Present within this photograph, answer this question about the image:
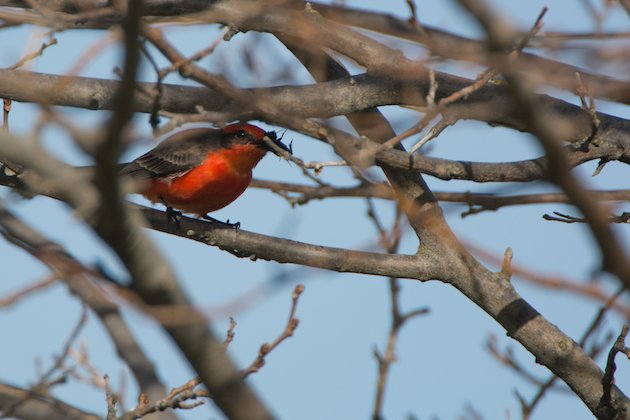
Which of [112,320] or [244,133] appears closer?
[112,320]

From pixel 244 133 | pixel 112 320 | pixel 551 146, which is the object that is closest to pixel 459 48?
pixel 551 146

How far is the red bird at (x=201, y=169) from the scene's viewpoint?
652 centimetres

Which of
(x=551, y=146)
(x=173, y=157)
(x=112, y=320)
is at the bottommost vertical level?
(x=551, y=146)

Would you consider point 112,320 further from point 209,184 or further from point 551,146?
point 551,146

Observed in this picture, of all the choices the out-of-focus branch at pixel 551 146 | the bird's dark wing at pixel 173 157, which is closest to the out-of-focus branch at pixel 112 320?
the bird's dark wing at pixel 173 157

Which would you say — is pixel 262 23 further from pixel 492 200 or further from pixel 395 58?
pixel 492 200

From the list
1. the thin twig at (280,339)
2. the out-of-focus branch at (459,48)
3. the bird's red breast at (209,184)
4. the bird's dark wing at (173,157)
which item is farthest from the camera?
the bird's dark wing at (173,157)

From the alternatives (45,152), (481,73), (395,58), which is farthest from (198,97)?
(45,152)

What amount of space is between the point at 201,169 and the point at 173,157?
0.24 meters

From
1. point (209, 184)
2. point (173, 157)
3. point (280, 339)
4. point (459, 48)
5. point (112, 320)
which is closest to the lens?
point (459, 48)

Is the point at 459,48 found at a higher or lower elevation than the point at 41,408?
lower

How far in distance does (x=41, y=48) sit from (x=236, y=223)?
2074 mm

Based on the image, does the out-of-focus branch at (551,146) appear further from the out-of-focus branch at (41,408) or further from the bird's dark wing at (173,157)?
the bird's dark wing at (173,157)

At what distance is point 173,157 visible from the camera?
668 centimetres
